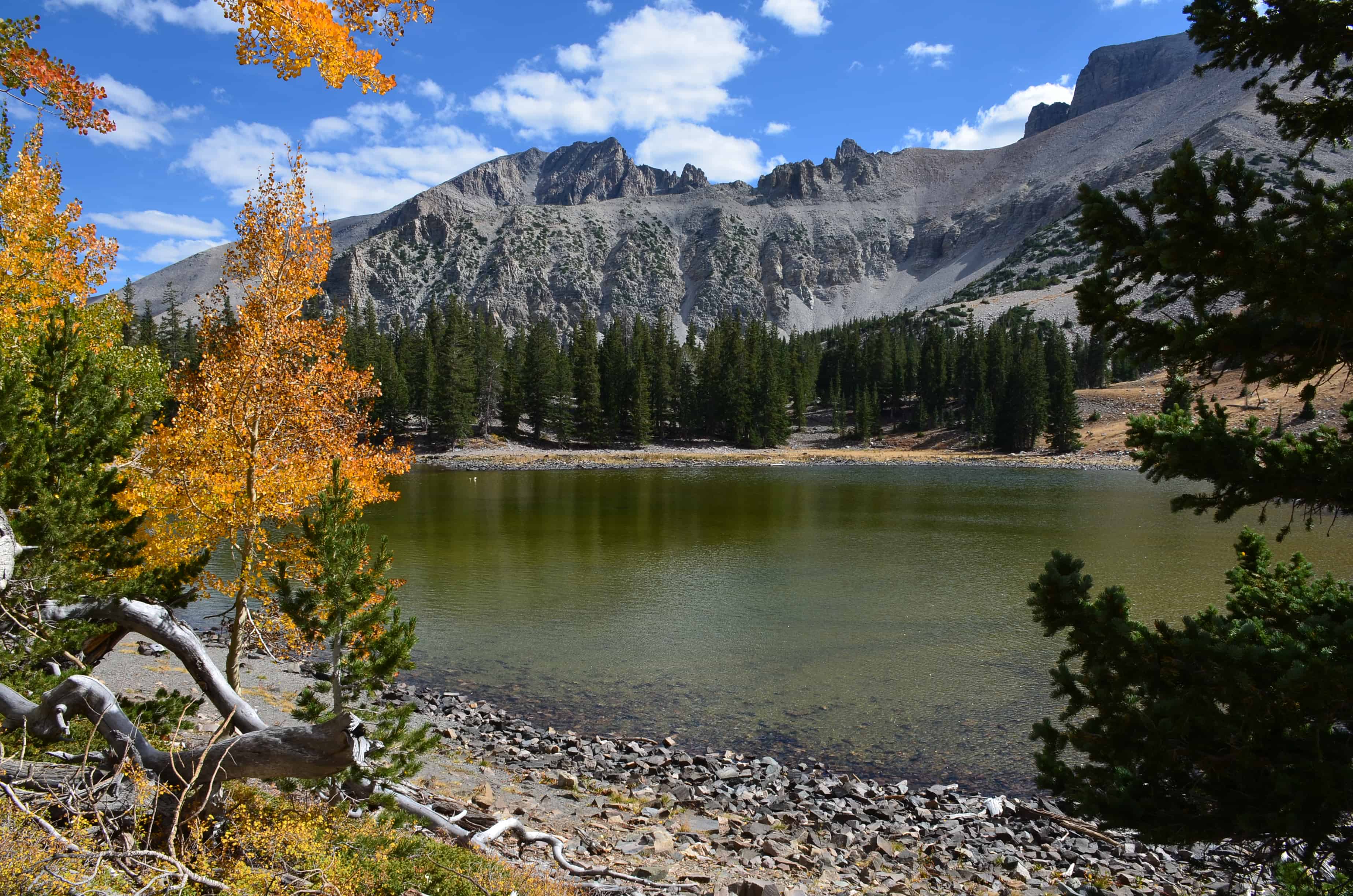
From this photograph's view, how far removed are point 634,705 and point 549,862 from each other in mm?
7466

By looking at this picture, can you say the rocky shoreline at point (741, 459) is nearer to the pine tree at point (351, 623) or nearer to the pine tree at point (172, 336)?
the pine tree at point (172, 336)

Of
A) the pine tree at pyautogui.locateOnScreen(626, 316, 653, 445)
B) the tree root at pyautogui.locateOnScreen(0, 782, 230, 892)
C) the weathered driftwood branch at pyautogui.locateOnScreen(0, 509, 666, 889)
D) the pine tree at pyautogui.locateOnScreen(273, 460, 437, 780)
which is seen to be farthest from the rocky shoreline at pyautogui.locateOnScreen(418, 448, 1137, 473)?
the tree root at pyautogui.locateOnScreen(0, 782, 230, 892)

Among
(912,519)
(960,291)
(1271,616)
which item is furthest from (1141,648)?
(960,291)

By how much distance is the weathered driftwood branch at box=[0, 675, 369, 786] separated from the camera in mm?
5742

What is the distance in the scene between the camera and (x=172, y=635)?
23.5 feet

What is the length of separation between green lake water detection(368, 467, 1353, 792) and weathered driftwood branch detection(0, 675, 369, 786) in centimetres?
876

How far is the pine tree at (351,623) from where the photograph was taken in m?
8.65

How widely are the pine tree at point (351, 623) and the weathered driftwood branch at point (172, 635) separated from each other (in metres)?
1.32

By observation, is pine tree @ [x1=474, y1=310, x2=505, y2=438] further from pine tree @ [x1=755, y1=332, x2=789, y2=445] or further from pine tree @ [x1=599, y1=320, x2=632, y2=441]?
pine tree @ [x1=755, y1=332, x2=789, y2=445]

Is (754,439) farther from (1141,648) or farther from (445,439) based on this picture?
(1141,648)

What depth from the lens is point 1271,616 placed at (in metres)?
6.45

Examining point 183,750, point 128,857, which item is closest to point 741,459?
point 183,750

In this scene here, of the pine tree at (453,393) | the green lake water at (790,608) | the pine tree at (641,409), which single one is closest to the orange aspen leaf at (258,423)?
the green lake water at (790,608)

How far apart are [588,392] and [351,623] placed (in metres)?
82.7
